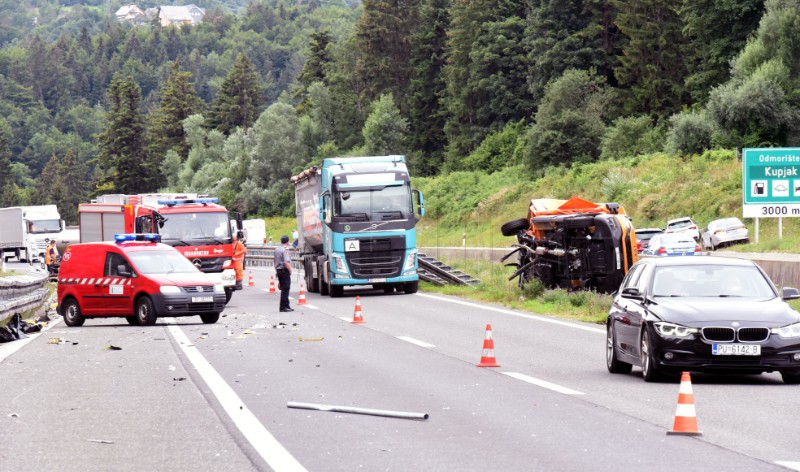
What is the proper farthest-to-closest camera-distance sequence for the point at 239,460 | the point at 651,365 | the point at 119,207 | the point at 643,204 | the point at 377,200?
the point at 643,204
the point at 119,207
the point at 377,200
the point at 651,365
the point at 239,460

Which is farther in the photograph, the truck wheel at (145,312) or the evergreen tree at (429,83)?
the evergreen tree at (429,83)

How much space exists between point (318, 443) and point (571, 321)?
15107 millimetres

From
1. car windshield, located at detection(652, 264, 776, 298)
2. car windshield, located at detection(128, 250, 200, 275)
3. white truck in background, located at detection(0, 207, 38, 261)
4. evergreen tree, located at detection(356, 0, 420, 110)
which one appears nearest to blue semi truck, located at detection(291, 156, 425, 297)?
car windshield, located at detection(128, 250, 200, 275)

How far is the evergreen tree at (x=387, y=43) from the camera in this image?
111875mm

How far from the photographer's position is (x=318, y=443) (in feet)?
32.8

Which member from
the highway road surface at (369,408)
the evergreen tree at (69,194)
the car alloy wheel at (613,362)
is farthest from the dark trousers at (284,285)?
the evergreen tree at (69,194)

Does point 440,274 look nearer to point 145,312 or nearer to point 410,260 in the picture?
point 410,260

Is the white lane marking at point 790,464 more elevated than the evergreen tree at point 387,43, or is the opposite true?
the evergreen tree at point 387,43

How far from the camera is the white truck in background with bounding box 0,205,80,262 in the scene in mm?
81375

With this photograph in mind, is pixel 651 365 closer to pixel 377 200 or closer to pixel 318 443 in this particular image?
pixel 318 443

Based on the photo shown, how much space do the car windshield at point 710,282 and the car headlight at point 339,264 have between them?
795 inches

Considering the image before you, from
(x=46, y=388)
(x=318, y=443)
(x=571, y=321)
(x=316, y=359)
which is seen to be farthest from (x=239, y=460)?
(x=571, y=321)

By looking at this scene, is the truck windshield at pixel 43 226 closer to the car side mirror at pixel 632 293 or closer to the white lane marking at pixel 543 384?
the white lane marking at pixel 543 384

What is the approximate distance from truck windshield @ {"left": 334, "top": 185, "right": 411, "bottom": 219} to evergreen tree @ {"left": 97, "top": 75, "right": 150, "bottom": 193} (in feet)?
375
